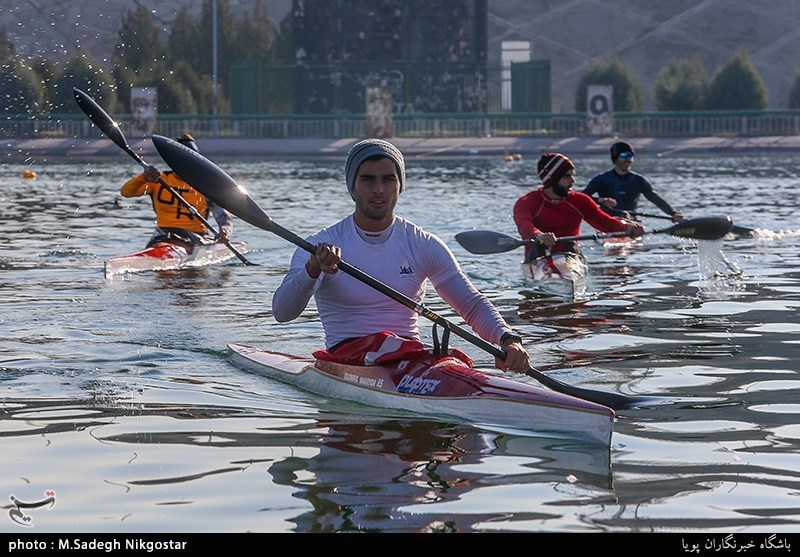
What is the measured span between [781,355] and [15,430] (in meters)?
5.73

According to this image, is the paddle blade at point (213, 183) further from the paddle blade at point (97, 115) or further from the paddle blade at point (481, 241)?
the paddle blade at point (97, 115)

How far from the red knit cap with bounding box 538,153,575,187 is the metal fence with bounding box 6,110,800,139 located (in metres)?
39.9

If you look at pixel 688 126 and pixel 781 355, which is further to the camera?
pixel 688 126

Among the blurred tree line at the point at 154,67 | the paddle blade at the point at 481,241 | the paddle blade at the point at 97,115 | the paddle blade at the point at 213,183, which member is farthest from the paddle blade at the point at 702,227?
the blurred tree line at the point at 154,67

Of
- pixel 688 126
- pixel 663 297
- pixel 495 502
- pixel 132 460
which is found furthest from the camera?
pixel 688 126

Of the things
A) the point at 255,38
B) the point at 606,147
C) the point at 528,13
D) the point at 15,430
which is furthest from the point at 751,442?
the point at 528,13

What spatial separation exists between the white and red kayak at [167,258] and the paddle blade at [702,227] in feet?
18.9

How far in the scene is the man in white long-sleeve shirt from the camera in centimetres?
766

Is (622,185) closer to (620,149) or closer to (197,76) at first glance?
(620,149)

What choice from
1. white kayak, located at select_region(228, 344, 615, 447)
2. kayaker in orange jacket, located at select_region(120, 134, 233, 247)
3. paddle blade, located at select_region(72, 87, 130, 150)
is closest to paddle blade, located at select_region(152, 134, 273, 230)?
white kayak, located at select_region(228, 344, 615, 447)

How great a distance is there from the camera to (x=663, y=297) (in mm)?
14227

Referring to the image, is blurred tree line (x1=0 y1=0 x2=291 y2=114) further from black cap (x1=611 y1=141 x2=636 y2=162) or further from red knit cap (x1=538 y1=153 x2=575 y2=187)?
red knit cap (x1=538 y1=153 x2=575 y2=187)

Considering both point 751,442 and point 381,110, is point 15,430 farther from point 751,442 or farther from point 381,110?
point 381,110

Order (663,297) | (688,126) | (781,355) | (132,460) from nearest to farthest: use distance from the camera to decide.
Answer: (132,460), (781,355), (663,297), (688,126)
